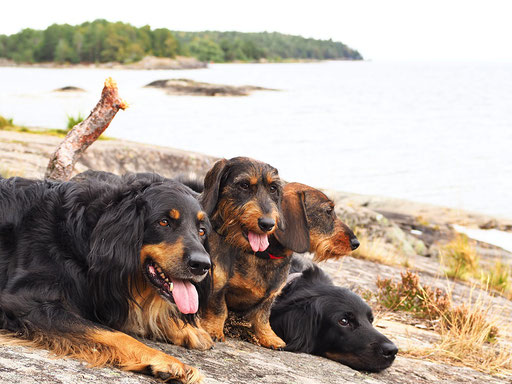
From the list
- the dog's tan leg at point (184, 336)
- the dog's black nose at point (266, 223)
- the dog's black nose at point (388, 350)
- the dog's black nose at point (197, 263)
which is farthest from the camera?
the dog's black nose at point (388, 350)

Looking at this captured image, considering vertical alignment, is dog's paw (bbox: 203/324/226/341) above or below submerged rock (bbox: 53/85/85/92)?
below

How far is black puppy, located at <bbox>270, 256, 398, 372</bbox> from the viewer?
491cm

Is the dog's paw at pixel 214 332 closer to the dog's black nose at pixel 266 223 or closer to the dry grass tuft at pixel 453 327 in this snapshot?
the dog's black nose at pixel 266 223

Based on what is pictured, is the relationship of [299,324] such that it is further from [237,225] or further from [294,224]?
[237,225]

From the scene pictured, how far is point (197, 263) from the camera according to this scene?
140 inches

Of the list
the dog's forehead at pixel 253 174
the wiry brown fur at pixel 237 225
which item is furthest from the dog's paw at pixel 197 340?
the dog's forehead at pixel 253 174

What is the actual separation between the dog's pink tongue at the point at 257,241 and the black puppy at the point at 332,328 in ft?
3.15

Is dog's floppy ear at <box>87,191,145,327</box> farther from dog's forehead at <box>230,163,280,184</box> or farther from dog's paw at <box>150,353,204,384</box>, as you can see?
dog's forehead at <box>230,163,280,184</box>

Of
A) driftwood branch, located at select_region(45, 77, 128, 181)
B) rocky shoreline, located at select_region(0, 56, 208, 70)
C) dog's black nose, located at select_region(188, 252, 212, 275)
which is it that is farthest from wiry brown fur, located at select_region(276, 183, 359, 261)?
rocky shoreline, located at select_region(0, 56, 208, 70)

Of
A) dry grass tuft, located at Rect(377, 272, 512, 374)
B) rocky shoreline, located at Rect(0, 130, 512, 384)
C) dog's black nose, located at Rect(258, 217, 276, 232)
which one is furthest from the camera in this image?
dry grass tuft, located at Rect(377, 272, 512, 374)

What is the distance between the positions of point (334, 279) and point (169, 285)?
4446 mm

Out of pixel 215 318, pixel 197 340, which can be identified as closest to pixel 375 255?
pixel 215 318

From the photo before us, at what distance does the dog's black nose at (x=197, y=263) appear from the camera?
140 inches

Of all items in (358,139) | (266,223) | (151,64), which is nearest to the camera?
(266,223)
